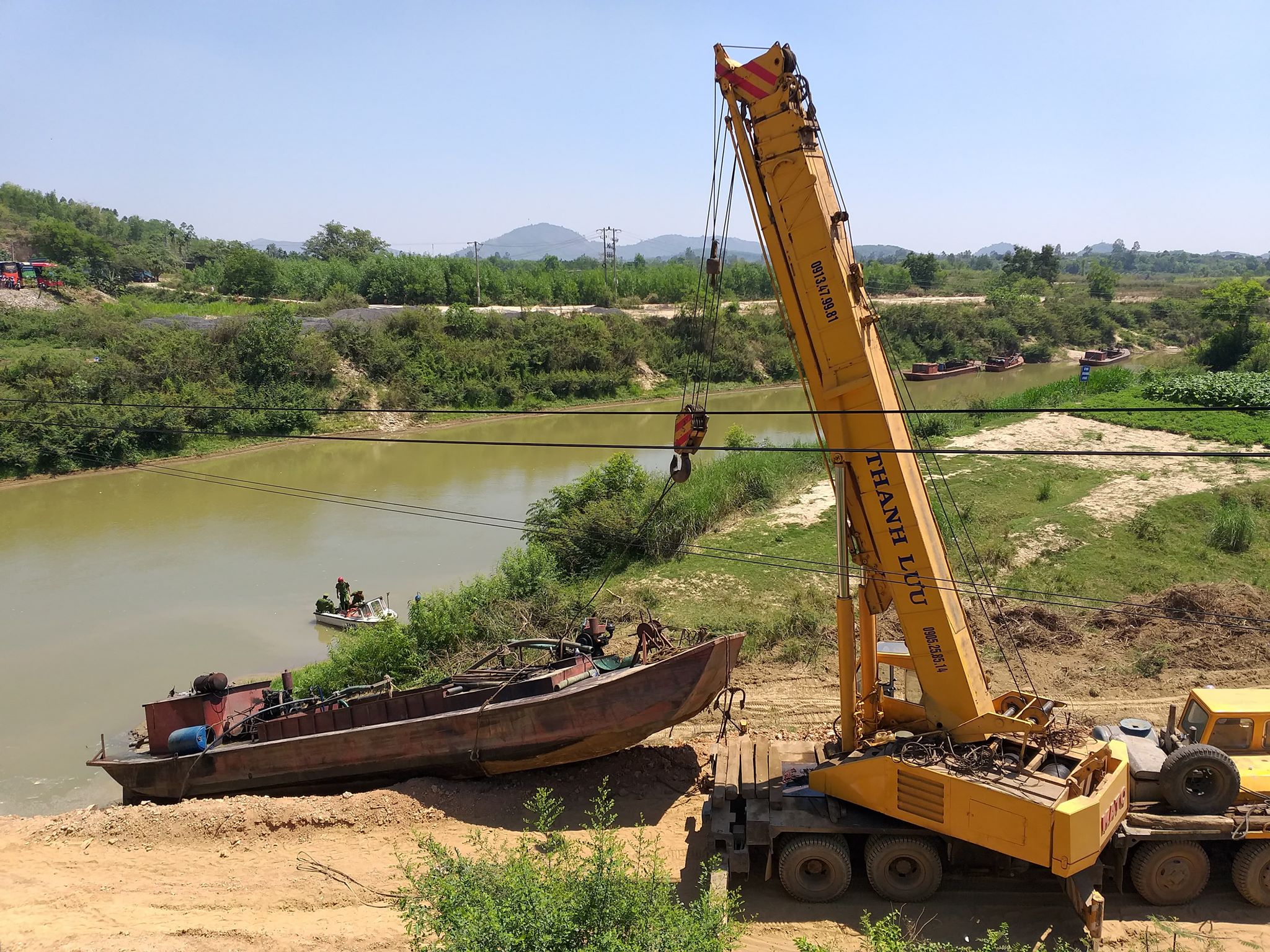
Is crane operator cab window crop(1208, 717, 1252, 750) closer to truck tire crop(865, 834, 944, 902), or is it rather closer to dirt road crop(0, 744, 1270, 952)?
dirt road crop(0, 744, 1270, 952)

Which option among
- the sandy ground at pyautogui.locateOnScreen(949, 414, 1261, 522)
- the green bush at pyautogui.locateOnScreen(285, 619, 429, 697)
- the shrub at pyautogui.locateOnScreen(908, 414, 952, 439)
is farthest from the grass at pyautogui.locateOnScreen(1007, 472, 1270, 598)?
the shrub at pyautogui.locateOnScreen(908, 414, 952, 439)

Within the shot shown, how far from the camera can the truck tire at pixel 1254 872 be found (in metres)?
7.73

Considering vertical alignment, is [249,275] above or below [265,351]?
above

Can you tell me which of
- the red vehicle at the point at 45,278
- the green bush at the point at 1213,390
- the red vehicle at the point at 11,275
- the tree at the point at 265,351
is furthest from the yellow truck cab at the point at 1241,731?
the red vehicle at the point at 45,278

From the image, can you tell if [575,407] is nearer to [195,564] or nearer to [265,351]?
[265,351]

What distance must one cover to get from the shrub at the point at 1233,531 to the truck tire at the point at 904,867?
1293 cm

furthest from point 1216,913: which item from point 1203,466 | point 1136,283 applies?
point 1136,283

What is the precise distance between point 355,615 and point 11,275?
5467cm

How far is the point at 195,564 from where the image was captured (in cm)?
2247

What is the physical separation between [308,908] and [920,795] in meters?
5.95

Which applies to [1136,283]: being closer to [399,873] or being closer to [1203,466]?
[1203,466]

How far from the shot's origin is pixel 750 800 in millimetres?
8586

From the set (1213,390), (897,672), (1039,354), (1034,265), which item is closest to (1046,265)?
(1034,265)

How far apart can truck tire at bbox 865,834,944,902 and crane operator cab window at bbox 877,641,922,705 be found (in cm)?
136
